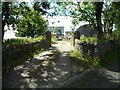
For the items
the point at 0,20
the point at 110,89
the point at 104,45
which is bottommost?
the point at 110,89

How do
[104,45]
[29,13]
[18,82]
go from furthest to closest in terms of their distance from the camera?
1. [29,13]
2. [104,45]
3. [18,82]

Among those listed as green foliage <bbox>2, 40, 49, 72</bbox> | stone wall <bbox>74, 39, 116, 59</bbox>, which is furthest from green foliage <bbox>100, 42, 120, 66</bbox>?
green foliage <bbox>2, 40, 49, 72</bbox>

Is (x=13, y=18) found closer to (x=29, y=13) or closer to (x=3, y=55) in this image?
(x=29, y=13)

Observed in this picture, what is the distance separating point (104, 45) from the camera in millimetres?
17281

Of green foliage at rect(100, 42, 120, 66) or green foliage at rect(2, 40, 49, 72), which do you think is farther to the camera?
green foliage at rect(100, 42, 120, 66)

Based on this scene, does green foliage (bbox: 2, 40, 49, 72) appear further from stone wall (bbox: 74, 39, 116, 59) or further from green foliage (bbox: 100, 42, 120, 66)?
green foliage (bbox: 100, 42, 120, 66)

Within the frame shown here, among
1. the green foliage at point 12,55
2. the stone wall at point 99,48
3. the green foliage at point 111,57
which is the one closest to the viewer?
the green foliage at point 12,55

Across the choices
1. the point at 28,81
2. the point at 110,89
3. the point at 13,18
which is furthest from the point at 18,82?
the point at 13,18

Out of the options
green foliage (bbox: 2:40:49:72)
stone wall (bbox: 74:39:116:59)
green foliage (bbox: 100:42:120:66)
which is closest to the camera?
green foliage (bbox: 2:40:49:72)

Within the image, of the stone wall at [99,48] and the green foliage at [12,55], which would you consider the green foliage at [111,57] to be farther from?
the green foliage at [12,55]

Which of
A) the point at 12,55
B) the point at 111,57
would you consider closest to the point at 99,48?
the point at 111,57

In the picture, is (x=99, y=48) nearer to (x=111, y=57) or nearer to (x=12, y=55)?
(x=111, y=57)

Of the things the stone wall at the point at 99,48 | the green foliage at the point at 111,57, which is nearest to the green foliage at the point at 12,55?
the stone wall at the point at 99,48

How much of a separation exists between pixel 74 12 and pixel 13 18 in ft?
26.5
